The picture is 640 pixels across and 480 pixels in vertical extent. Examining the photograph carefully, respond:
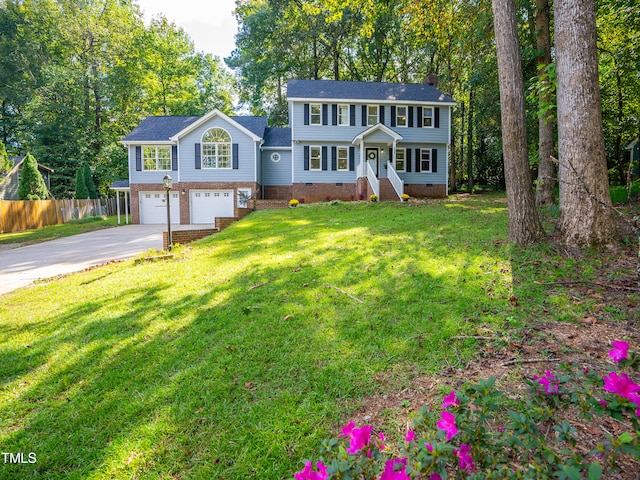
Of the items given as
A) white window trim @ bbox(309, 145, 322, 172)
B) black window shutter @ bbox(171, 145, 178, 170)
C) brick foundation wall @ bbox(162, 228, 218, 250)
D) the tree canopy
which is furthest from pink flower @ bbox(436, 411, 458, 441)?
the tree canopy

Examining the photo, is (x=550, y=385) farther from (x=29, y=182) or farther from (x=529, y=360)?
(x=29, y=182)

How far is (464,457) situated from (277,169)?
20328mm

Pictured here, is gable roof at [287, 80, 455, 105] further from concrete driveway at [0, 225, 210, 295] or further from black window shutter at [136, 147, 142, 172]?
concrete driveway at [0, 225, 210, 295]

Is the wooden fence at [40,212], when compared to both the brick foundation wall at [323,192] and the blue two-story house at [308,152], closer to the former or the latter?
the blue two-story house at [308,152]

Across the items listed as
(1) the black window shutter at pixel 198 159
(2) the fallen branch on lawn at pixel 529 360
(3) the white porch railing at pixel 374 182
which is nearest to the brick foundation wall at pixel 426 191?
(3) the white porch railing at pixel 374 182

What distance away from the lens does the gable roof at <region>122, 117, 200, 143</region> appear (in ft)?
63.9

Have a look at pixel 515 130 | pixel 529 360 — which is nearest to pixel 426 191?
pixel 515 130

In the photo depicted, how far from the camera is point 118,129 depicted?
29.2 meters

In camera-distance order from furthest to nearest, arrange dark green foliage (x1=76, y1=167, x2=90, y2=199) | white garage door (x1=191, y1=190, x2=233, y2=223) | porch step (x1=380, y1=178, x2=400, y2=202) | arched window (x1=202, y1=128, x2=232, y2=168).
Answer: dark green foliage (x1=76, y1=167, x2=90, y2=199) → white garage door (x1=191, y1=190, x2=233, y2=223) → arched window (x1=202, y1=128, x2=232, y2=168) → porch step (x1=380, y1=178, x2=400, y2=202)

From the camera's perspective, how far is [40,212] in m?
18.8

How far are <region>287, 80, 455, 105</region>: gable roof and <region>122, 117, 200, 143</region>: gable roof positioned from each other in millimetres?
6969

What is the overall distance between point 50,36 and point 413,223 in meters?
35.5

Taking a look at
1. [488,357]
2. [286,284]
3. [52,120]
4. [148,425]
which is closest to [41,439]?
[148,425]

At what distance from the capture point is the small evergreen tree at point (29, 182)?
19953mm
